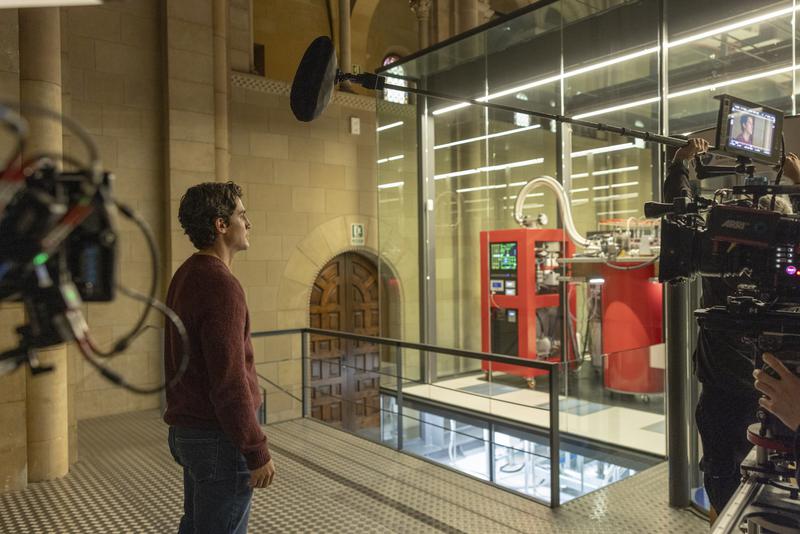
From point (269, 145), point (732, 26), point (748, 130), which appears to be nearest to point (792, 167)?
point (748, 130)

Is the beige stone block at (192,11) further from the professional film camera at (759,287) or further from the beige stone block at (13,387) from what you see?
the professional film camera at (759,287)

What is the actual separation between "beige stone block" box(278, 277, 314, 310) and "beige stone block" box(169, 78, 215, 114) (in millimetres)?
2350

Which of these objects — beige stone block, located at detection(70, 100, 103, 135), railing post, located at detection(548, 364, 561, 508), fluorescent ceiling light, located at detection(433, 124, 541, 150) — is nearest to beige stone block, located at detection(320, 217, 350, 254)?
fluorescent ceiling light, located at detection(433, 124, 541, 150)

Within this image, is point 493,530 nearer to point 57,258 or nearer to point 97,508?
point 97,508

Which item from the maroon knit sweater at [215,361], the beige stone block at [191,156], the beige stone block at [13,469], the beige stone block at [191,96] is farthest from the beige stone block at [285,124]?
the maroon knit sweater at [215,361]

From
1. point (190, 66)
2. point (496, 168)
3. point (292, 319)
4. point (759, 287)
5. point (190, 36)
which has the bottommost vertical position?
point (292, 319)

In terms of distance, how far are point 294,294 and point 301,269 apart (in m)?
0.35

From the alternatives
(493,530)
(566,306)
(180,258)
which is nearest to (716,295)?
(493,530)

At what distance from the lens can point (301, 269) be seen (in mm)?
8062

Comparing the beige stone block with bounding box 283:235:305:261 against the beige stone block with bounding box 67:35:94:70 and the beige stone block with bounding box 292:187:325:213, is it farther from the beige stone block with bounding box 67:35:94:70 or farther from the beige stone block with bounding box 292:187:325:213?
the beige stone block with bounding box 67:35:94:70

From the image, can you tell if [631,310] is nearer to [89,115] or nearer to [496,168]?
[496,168]

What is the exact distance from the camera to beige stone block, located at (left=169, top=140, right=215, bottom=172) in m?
6.59

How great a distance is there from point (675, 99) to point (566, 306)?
2.84 m

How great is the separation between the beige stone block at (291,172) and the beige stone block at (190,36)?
63.0 inches
